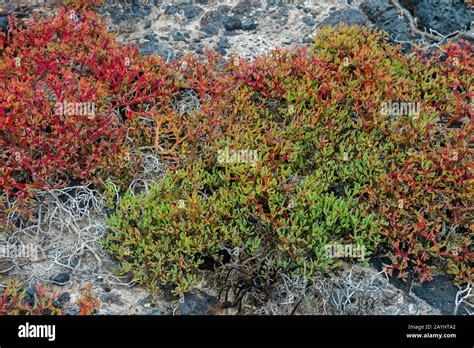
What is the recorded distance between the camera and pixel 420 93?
281 inches

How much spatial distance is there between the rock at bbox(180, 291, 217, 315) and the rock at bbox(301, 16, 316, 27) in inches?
182

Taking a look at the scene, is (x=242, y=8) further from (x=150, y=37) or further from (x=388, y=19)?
(x=388, y=19)

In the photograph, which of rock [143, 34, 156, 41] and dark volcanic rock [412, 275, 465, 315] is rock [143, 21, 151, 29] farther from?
dark volcanic rock [412, 275, 465, 315]

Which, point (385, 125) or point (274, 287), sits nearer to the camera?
point (274, 287)

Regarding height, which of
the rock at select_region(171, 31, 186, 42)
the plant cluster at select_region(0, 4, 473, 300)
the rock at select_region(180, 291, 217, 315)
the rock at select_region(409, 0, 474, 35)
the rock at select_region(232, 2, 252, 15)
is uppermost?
the rock at select_region(409, 0, 474, 35)

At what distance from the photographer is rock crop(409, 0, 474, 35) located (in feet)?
27.0

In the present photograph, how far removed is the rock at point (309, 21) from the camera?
866 centimetres

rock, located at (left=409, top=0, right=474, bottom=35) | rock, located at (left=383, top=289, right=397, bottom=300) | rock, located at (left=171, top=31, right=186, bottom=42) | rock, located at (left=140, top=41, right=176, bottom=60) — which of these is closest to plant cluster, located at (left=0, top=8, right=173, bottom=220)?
rock, located at (left=140, top=41, right=176, bottom=60)

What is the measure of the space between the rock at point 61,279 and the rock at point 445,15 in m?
5.99

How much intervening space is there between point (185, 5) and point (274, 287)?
5001 millimetres

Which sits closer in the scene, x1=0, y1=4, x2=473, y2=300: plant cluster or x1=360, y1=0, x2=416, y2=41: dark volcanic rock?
x1=0, y1=4, x2=473, y2=300: plant cluster

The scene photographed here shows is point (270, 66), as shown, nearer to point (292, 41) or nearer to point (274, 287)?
point (292, 41)

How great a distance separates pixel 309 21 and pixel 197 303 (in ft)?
15.8
